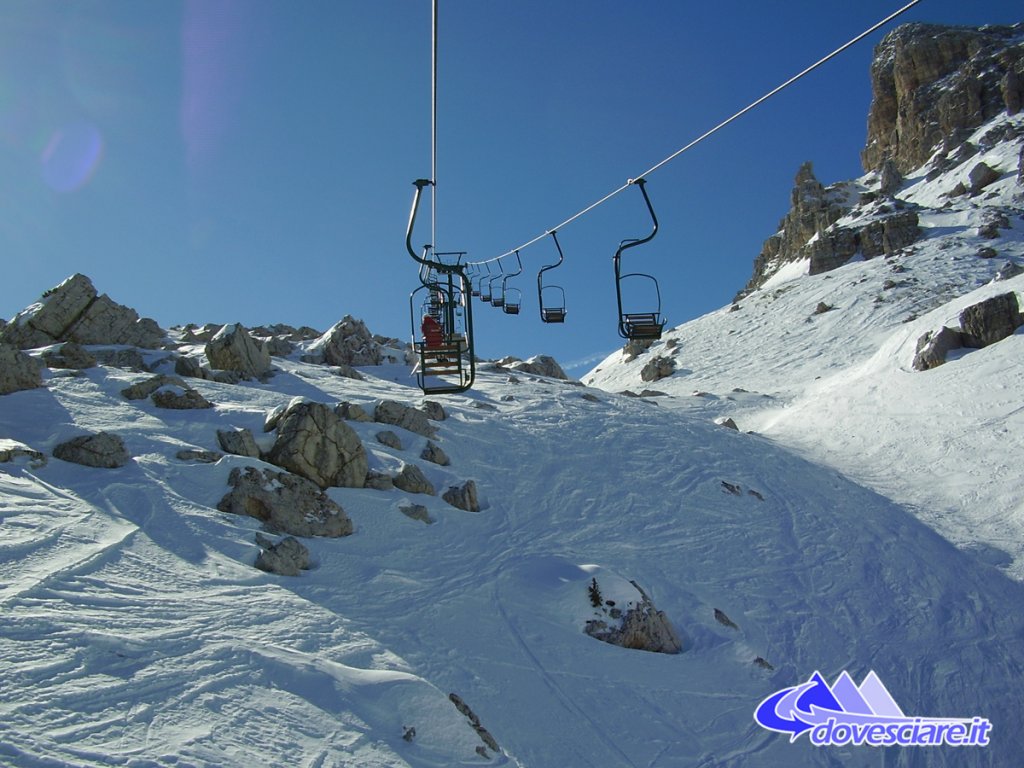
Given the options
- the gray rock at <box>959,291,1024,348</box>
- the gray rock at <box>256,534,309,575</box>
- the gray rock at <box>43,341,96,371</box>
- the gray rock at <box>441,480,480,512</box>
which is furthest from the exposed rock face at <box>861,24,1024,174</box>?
the gray rock at <box>256,534,309,575</box>

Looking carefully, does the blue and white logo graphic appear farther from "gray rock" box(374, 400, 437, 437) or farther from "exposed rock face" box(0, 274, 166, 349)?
"exposed rock face" box(0, 274, 166, 349)

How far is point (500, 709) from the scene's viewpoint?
8.70 meters

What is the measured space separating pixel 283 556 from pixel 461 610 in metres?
2.93

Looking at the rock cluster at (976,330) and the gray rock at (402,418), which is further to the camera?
the rock cluster at (976,330)

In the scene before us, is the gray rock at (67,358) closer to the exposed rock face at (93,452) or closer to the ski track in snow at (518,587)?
the ski track in snow at (518,587)

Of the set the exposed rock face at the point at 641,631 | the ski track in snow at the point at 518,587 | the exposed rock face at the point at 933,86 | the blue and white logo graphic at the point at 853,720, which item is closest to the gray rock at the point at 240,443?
the ski track in snow at the point at 518,587

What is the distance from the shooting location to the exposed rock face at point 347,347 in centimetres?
3198

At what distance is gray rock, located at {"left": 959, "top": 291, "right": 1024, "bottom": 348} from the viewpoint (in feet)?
86.8

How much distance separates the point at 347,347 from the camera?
33062mm

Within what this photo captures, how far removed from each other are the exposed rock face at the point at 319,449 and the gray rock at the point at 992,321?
24943mm

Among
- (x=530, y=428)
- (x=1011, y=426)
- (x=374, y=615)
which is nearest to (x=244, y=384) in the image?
(x=530, y=428)

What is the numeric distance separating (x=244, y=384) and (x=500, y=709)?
683 inches

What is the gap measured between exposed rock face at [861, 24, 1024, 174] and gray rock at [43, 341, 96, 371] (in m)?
98.6

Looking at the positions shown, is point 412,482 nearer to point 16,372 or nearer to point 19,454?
point 19,454
